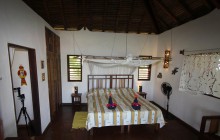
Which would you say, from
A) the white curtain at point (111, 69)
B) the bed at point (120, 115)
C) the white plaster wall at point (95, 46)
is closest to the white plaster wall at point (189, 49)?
the white plaster wall at point (95, 46)

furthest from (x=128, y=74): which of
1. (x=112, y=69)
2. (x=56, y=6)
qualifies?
(x=56, y=6)

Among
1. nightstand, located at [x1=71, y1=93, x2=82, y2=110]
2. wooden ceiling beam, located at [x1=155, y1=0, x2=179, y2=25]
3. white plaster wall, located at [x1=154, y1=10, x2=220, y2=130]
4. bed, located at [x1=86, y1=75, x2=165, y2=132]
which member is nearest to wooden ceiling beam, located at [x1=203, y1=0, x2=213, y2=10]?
white plaster wall, located at [x1=154, y1=10, x2=220, y2=130]

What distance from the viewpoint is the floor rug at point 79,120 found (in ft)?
12.0

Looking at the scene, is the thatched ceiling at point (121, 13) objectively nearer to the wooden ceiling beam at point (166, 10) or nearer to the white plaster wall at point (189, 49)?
the wooden ceiling beam at point (166, 10)

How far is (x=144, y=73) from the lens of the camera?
5711 millimetres

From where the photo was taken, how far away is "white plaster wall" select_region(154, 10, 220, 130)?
2922 millimetres

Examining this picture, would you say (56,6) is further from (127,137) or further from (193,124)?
(193,124)

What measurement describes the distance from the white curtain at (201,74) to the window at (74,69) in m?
4.16

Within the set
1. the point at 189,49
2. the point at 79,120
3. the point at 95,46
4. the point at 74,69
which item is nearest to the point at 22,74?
the point at 74,69

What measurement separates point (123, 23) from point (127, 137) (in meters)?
4.20

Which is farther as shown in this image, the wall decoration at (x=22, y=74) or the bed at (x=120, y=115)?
the wall decoration at (x=22, y=74)

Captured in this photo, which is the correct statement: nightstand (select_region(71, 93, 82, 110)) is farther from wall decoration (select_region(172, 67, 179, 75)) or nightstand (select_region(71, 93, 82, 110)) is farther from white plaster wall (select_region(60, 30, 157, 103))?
wall decoration (select_region(172, 67, 179, 75))

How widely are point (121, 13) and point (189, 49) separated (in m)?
2.66

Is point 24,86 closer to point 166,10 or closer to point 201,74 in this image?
point 166,10
